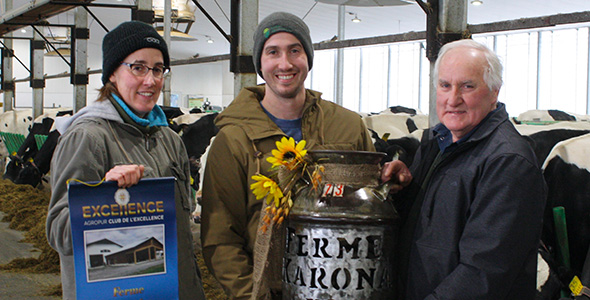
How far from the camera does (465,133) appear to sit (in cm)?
196

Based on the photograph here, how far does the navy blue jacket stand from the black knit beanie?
44.2 inches

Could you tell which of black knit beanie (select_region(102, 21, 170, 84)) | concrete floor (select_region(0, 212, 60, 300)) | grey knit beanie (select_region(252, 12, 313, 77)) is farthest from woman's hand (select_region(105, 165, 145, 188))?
concrete floor (select_region(0, 212, 60, 300))

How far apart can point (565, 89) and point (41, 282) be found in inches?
716

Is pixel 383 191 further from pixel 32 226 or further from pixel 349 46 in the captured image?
pixel 32 226

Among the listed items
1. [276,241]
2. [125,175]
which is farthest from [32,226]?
[276,241]

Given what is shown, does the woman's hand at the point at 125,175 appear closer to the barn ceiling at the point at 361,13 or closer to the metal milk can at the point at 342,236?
the metal milk can at the point at 342,236

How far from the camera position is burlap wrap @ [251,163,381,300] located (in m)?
1.96

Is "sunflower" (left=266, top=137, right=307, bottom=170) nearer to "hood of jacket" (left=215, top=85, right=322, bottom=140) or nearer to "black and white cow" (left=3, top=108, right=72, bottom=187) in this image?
"hood of jacket" (left=215, top=85, right=322, bottom=140)

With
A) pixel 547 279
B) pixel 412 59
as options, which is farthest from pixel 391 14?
pixel 547 279

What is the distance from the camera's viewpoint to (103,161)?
82.4 inches

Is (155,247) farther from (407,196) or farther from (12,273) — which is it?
(12,273)

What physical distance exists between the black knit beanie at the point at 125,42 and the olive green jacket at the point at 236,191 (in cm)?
40

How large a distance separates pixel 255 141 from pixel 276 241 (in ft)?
1.31

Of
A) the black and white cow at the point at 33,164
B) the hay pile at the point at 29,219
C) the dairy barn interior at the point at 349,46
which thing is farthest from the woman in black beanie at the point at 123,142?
the black and white cow at the point at 33,164
